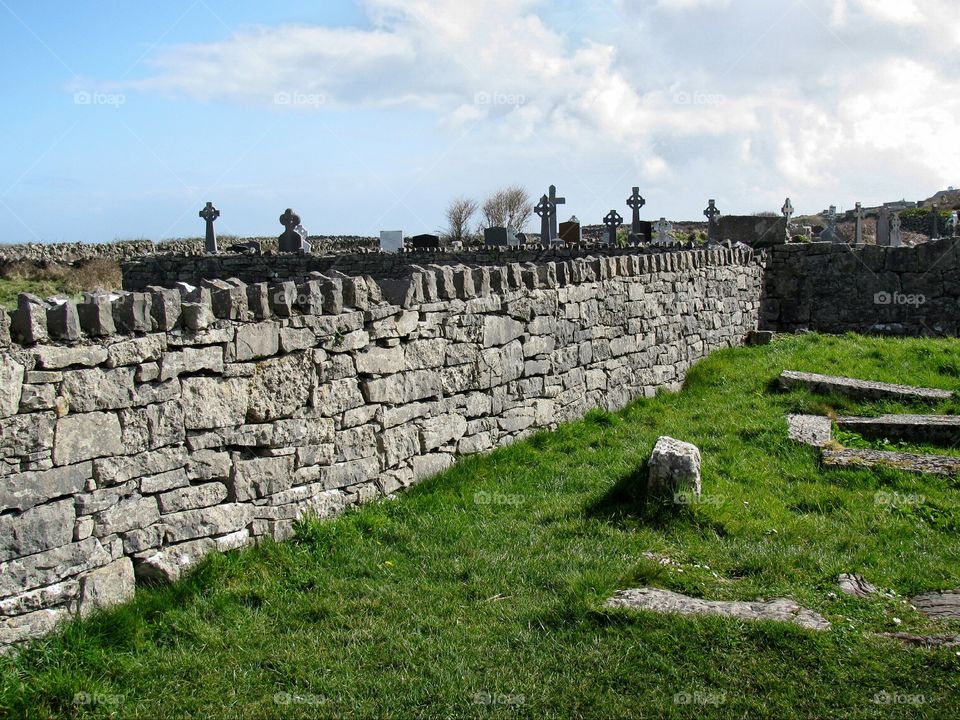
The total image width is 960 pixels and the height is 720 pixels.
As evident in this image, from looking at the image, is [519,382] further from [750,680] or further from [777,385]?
[750,680]

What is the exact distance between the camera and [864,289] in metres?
17.5

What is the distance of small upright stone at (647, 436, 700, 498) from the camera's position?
662 cm

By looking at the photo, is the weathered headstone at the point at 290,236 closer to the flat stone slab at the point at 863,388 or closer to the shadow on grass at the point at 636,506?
the flat stone slab at the point at 863,388

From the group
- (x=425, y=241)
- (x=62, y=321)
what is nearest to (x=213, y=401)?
(x=62, y=321)

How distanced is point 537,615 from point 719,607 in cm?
107

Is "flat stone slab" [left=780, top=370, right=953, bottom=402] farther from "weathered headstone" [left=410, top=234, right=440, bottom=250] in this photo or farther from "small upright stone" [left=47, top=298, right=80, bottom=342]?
"weathered headstone" [left=410, top=234, right=440, bottom=250]

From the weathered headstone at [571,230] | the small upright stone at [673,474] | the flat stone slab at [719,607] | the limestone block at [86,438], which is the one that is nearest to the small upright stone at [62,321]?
the limestone block at [86,438]

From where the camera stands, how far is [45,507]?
479 cm

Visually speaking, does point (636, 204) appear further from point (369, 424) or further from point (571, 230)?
point (369, 424)

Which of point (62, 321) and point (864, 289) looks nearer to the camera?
point (62, 321)

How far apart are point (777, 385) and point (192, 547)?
26.2 ft

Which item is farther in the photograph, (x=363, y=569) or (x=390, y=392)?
(x=390, y=392)

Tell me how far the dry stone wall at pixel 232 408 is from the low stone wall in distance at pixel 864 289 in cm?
1001

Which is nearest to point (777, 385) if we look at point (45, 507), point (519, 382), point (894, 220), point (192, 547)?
point (519, 382)
